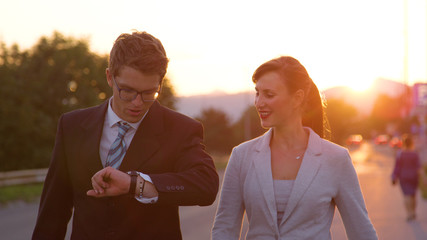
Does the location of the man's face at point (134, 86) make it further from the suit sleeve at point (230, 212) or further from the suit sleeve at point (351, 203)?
the suit sleeve at point (351, 203)

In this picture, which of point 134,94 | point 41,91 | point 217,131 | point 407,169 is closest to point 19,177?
point 407,169

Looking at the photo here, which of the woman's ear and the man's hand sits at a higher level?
the man's hand

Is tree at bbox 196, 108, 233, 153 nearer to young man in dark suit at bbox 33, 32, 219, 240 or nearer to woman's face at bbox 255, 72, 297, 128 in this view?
woman's face at bbox 255, 72, 297, 128

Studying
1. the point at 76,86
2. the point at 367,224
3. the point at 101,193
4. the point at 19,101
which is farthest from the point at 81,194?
the point at 76,86

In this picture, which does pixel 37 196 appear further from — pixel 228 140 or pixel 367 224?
pixel 228 140

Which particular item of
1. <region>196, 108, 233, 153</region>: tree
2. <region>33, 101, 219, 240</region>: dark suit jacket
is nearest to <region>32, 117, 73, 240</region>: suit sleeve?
<region>33, 101, 219, 240</region>: dark suit jacket

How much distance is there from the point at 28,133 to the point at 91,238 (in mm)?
38164

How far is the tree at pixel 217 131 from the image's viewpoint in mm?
78875

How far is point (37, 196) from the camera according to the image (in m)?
21.7

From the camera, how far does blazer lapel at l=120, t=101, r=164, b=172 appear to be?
130 inches

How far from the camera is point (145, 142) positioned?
132 inches

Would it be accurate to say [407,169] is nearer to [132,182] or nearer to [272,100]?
[272,100]

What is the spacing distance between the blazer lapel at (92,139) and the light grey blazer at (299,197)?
41.3 inches

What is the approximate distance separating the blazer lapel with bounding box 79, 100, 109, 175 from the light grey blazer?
3.44ft
